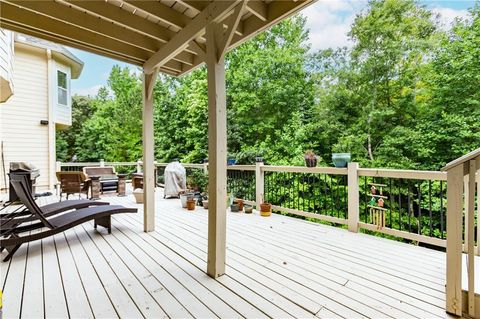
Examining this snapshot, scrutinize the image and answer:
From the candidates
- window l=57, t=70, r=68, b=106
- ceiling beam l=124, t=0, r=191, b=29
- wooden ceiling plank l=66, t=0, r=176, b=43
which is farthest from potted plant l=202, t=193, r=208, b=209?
window l=57, t=70, r=68, b=106

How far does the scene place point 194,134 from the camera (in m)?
13.7

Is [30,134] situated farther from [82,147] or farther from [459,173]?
[82,147]

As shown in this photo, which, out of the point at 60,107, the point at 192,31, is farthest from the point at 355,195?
the point at 60,107

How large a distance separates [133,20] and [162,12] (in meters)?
0.43

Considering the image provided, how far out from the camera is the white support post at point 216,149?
237cm

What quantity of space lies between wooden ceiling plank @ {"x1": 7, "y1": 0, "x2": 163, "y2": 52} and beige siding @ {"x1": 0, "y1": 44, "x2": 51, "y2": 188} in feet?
23.1

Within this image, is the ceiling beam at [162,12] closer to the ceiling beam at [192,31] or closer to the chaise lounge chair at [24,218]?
the ceiling beam at [192,31]

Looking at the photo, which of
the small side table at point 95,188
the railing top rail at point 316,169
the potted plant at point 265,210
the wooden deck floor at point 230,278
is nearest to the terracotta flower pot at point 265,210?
the potted plant at point 265,210

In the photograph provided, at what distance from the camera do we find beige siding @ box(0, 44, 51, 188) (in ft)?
24.5

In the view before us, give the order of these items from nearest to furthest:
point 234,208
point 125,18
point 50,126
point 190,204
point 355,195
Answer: point 125,18
point 355,195
point 234,208
point 190,204
point 50,126

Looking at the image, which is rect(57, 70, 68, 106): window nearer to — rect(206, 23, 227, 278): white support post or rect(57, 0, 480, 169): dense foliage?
rect(57, 0, 480, 169): dense foliage

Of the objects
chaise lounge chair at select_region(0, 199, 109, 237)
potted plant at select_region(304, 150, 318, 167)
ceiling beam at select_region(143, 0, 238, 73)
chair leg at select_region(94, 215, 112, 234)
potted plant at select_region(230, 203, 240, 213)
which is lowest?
potted plant at select_region(230, 203, 240, 213)

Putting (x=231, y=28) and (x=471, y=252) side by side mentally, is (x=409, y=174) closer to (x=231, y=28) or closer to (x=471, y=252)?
(x=471, y=252)

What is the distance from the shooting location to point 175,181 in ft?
22.6
